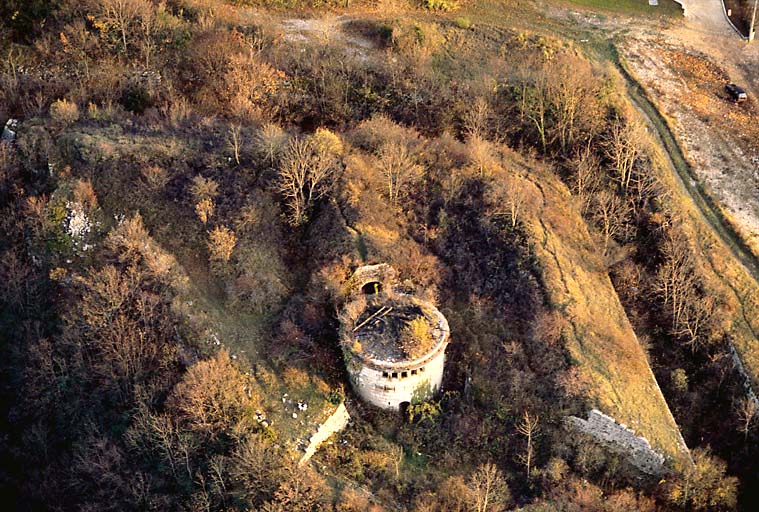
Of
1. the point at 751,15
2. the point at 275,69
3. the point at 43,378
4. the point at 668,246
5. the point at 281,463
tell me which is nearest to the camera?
the point at 281,463

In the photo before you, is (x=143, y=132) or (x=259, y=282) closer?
(x=259, y=282)

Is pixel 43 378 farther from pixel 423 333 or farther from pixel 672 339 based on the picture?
pixel 672 339

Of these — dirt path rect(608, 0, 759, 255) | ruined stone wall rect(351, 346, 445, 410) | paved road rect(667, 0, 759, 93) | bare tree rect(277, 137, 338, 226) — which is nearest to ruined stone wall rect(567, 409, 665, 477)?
ruined stone wall rect(351, 346, 445, 410)

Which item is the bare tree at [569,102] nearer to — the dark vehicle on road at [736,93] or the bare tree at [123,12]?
the dark vehicle on road at [736,93]

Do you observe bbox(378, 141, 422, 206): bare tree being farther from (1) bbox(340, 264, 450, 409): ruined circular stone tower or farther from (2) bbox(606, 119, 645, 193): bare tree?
(2) bbox(606, 119, 645, 193): bare tree

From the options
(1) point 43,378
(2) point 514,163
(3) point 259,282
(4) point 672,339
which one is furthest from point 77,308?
(4) point 672,339

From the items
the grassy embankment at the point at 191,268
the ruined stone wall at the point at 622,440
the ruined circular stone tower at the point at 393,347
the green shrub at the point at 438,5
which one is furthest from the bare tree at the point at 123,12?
the ruined stone wall at the point at 622,440
